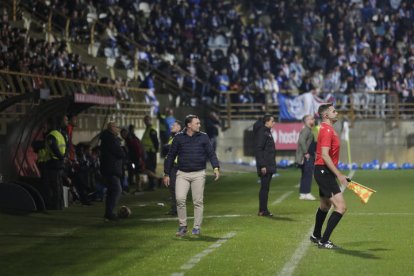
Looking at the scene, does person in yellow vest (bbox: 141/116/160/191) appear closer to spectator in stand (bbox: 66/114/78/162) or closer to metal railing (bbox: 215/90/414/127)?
spectator in stand (bbox: 66/114/78/162)

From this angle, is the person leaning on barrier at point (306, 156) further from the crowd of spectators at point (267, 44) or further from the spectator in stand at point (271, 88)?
the spectator in stand at point (271, 88)

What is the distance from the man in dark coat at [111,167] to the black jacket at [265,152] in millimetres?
2534

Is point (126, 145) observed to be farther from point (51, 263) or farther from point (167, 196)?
point (51, 263)

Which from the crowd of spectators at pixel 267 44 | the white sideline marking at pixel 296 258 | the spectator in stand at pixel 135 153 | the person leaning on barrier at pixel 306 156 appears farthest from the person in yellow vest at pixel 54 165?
the crowd of spectators at pixel 267 44

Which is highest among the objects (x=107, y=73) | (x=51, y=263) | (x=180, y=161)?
(x=107, y=73)

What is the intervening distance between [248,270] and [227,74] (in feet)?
101

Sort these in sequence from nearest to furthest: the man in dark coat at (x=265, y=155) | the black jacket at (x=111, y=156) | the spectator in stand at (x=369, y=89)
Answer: the black jacket at (x=111, y=156) < the man in dark coat at (x=265, y=155) < the spectator in stand at (x=369, y=89)

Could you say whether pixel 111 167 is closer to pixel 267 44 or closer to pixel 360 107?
Result: pixel 360 107

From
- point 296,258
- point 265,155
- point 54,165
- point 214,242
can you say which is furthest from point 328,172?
point 54,165

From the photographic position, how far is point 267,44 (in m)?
44.7

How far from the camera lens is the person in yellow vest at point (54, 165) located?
801 inches

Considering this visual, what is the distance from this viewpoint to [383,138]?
40.6m

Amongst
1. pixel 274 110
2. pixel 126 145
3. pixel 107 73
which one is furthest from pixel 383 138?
pixel 126 145

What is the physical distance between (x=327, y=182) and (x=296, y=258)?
4.93 feet
